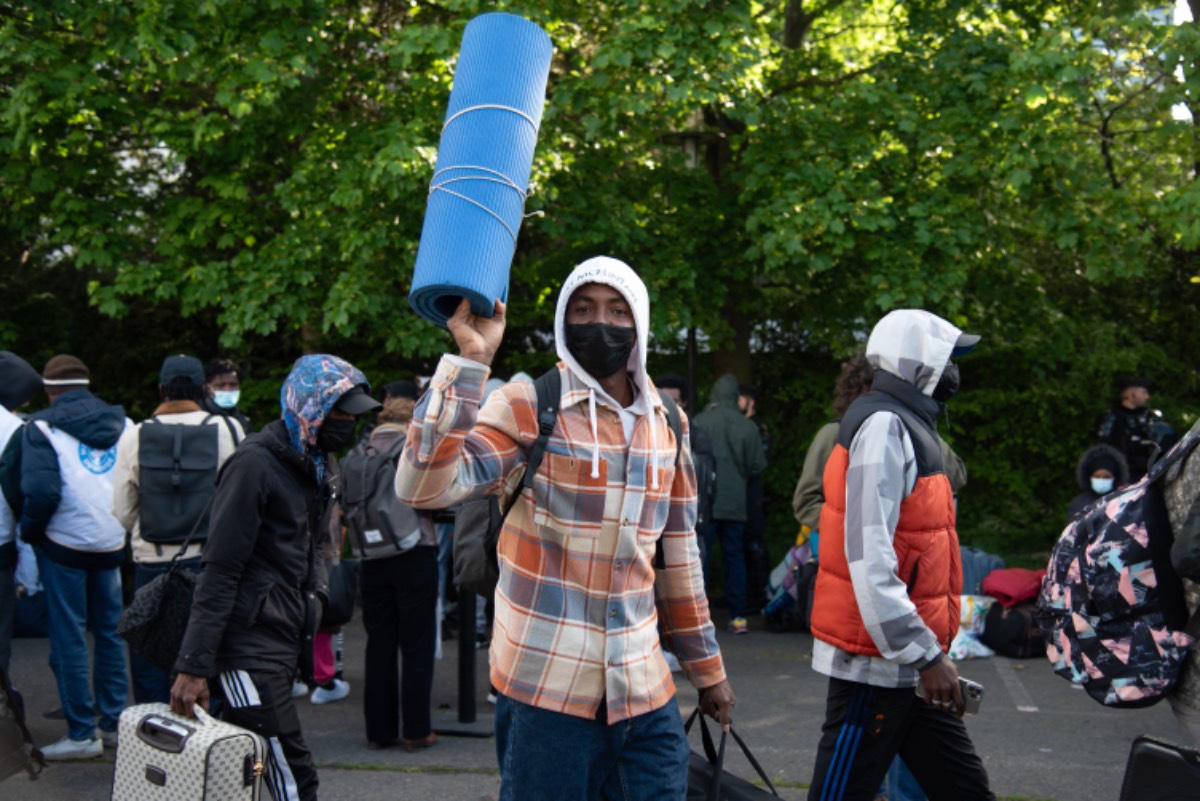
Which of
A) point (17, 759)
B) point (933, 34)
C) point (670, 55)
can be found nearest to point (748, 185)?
point (670, 55)

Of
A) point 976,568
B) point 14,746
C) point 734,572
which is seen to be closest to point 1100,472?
point 976,568

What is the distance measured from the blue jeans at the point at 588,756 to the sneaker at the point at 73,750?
3.95 meters

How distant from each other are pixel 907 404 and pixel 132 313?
10.6 metres

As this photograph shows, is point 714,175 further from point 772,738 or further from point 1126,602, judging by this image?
point 1126,602

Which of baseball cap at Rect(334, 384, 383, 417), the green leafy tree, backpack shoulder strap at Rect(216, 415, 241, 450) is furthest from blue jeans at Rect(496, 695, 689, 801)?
the green leafy tree

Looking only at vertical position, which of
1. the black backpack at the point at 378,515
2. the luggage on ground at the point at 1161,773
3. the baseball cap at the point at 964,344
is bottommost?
the luggage on ground at the point at 1161,773

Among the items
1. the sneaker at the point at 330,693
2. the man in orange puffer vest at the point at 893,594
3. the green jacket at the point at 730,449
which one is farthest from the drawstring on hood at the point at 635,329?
the green jacket at the point at 730,449

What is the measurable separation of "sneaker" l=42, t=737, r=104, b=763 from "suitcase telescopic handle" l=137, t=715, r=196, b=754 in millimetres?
2789

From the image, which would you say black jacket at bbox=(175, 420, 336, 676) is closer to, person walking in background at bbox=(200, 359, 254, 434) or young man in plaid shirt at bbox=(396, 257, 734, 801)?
young man in plaid shirt at bbox=(396, 257, 734, 801)

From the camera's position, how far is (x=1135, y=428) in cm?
1012

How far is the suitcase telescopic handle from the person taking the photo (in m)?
3.66

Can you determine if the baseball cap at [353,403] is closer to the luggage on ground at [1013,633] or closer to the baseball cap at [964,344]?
the baseball cap at [964,344]

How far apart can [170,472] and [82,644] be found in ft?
3.39

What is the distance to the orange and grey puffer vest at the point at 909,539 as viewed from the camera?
3777 mm
